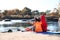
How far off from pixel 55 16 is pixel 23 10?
2.06ft

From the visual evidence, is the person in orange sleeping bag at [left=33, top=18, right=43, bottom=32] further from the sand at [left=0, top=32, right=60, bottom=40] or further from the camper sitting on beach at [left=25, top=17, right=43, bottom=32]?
the sand at [left=0, top=32, right=60, bottom=40]

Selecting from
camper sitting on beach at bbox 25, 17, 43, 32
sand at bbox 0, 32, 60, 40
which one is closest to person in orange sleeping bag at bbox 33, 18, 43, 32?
camper sitting on beach at bbox 25, 17, 43, 32

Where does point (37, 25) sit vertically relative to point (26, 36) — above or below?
above

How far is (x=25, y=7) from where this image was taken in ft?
11.2

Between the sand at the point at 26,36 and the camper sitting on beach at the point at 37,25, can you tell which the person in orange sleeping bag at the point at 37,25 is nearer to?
the camper sitting on beach at the point at 37,25

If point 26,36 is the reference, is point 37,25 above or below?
above

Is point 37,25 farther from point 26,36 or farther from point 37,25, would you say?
point 26,36

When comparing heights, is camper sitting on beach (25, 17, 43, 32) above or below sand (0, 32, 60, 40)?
above

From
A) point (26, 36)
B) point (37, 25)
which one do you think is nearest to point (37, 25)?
point (37, 25)

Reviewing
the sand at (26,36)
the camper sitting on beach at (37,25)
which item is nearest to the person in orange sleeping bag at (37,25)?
the camper sitting on beach at (37,25)

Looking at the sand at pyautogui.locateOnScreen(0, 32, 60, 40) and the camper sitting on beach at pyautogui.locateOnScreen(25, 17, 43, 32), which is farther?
the camper sitting on beach at pyautogui.locateOnScreen(25, 17, 43, 32)

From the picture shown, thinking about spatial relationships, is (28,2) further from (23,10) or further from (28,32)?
(28,32)


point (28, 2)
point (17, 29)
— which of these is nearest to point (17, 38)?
point (17, 29)

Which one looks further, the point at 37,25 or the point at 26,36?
the point at 37,25
